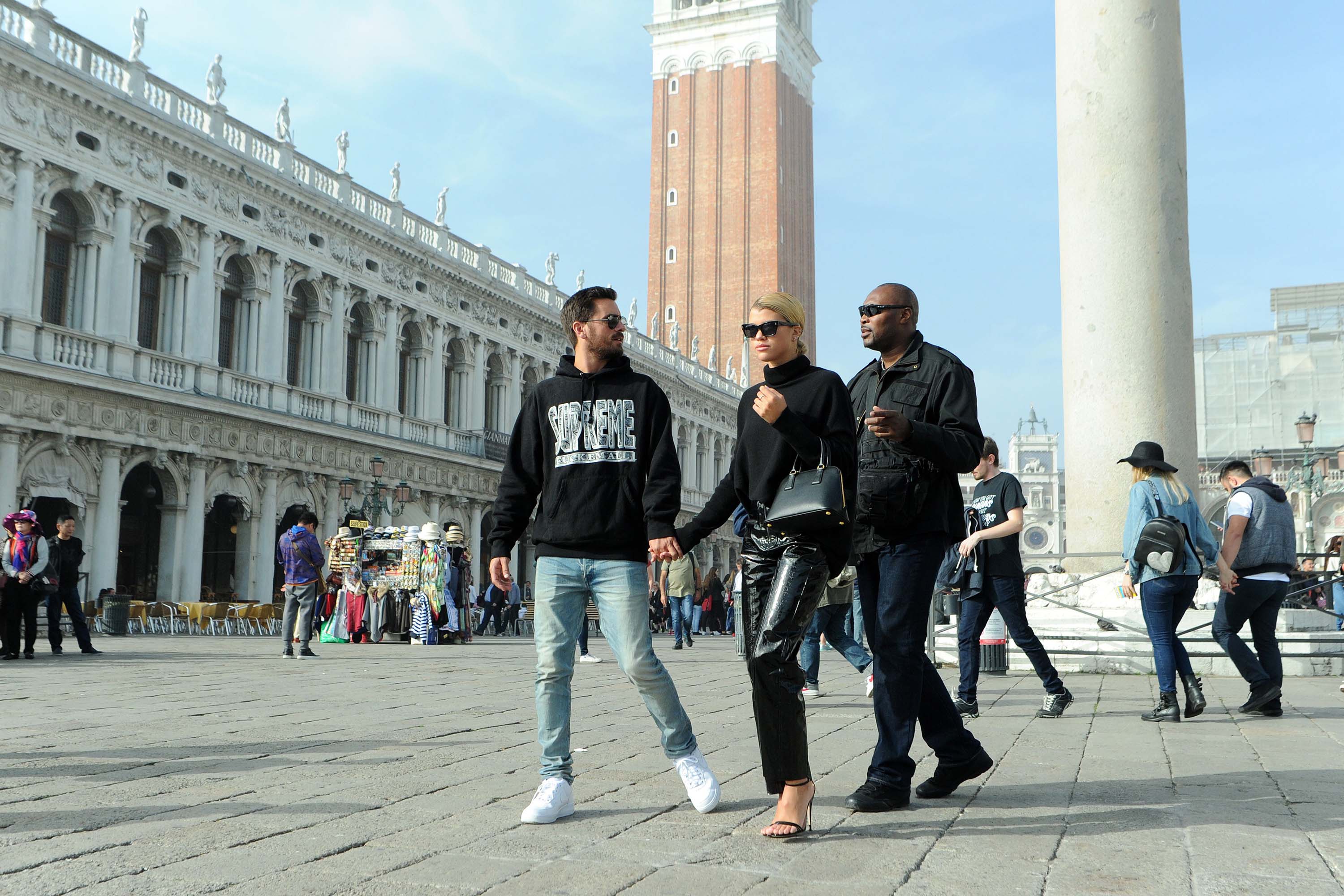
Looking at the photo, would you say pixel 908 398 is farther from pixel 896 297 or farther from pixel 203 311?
pixel 203 311

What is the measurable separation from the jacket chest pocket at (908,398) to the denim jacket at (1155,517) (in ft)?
10.3

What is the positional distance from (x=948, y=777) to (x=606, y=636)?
1.30 m

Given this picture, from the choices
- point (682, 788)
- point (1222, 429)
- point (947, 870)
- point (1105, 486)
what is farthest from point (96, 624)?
point (1222, 429)

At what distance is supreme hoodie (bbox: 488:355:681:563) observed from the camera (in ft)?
13.5

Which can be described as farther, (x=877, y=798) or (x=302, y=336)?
(x=302, y=336)

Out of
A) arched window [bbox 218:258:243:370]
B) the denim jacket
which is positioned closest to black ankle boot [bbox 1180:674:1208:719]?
the denim jacket

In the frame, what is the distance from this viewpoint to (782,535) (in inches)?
152

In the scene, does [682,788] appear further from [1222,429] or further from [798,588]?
[1222,429]

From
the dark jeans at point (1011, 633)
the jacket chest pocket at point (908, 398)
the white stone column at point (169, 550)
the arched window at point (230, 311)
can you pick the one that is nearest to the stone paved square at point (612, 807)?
the dark jeans at point (1011, 633)

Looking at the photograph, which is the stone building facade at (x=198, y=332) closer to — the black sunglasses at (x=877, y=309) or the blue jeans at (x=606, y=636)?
the blue jeans at (x=606, y=636)

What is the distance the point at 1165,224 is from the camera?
9.77 m

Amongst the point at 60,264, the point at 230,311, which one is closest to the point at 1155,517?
the point at 60,264

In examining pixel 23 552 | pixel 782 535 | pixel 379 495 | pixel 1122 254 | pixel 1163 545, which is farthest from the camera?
pixel 379 495

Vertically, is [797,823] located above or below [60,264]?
below
